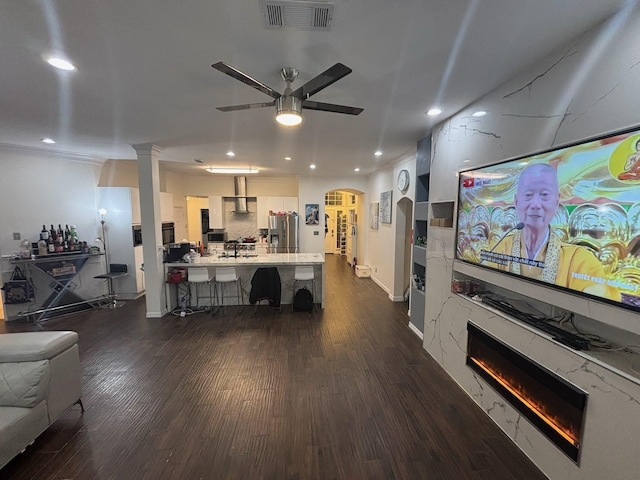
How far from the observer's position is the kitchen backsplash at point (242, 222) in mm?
8289

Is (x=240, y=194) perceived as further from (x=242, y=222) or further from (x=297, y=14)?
(x=297, y=14)

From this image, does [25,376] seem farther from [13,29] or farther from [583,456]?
[583,456]

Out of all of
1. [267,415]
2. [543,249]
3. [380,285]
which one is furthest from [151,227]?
[543,249]

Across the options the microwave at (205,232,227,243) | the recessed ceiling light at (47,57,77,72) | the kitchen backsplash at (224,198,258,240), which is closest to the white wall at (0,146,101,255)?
the microwave at (205,232,227,243)

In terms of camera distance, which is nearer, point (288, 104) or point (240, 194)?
point (288, 104)

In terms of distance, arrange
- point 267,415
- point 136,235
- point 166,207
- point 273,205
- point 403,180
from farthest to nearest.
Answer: point 273,205 → point 166,207 → point 136,235 → point 403,180 → point 267,415

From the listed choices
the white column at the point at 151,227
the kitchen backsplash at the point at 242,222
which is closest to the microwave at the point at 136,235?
the white column at the point at 151,227

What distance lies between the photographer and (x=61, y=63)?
203 cm

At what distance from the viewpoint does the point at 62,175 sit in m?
5.16

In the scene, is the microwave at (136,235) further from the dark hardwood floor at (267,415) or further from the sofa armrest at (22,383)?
the sofa armrest at (22,383)

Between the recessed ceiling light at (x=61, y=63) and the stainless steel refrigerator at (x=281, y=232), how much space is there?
558 cm

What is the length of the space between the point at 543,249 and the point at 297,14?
213cm

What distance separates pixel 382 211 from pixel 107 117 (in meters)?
5.22

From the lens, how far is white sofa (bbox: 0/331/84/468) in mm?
1854
